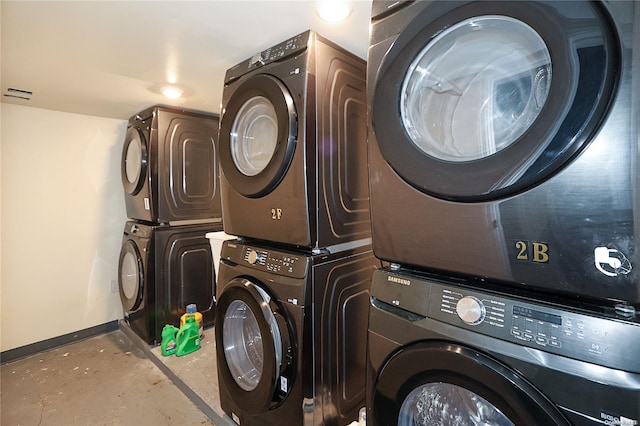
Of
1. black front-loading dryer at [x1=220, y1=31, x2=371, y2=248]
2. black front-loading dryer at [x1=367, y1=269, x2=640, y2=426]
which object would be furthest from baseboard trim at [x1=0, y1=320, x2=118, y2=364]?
black front-loading dryer at [x1=367, y1=269, x2=640, y2=426]

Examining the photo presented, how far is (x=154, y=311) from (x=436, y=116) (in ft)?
9.10

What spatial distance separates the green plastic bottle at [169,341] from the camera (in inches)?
100

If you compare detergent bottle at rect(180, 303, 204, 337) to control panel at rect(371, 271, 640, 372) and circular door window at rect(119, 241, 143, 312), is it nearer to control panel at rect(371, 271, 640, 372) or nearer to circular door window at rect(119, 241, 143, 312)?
circular door window at rect(119, 241, 143, 312)

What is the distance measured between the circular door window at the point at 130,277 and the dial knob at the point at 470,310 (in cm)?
271

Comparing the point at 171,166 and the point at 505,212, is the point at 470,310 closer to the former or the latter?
the point at 505,212

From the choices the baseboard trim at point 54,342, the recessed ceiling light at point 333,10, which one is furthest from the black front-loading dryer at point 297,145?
the baseboard trim at point 54,342

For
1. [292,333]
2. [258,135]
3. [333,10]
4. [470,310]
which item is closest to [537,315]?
[470,310]

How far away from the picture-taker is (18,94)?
2.34m

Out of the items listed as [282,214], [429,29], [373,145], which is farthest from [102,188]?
[429,29]

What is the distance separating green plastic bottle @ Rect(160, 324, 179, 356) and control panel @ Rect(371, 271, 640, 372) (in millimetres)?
2319

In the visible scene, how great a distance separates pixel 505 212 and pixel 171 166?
2.70 m

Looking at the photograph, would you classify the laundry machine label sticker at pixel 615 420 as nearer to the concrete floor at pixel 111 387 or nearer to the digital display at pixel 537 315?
the digital display at pixel 537 315

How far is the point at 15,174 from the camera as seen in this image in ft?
8.66

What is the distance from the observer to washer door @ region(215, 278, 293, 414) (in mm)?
1371
